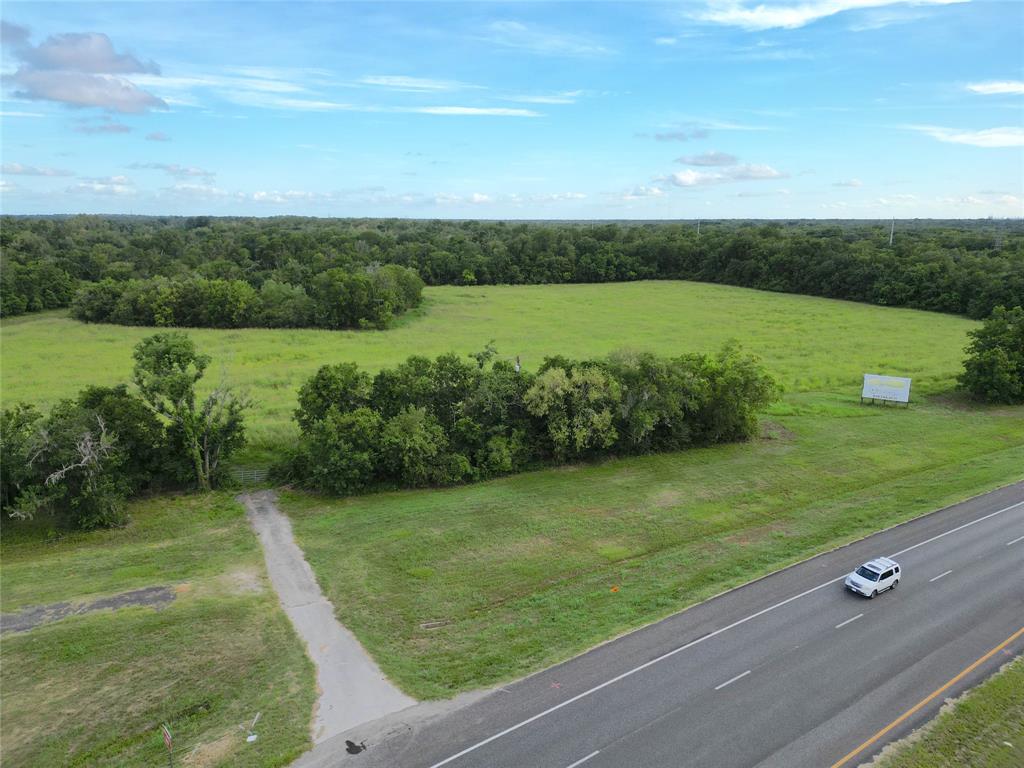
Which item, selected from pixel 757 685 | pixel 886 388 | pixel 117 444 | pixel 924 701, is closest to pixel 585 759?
pixel 757 685

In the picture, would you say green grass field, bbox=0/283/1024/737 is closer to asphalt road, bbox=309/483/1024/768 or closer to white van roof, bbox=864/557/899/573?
asphalt road, bbox=309/483/1024/768

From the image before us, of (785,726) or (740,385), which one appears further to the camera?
(740,385)

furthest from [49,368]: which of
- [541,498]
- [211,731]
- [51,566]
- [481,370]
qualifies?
[211,731]

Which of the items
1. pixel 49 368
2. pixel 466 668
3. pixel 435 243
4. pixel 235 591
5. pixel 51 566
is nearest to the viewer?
pixel 466 668

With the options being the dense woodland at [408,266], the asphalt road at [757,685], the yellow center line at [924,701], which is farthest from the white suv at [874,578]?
the dense woodland at [408,266]

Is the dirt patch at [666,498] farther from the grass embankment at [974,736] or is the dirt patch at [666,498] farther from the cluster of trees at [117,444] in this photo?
the cluster of trees at [117,444]

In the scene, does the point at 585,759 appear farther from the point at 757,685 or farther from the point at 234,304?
the point at 234,304

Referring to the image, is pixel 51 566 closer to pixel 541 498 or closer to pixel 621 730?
pixel 541 498
